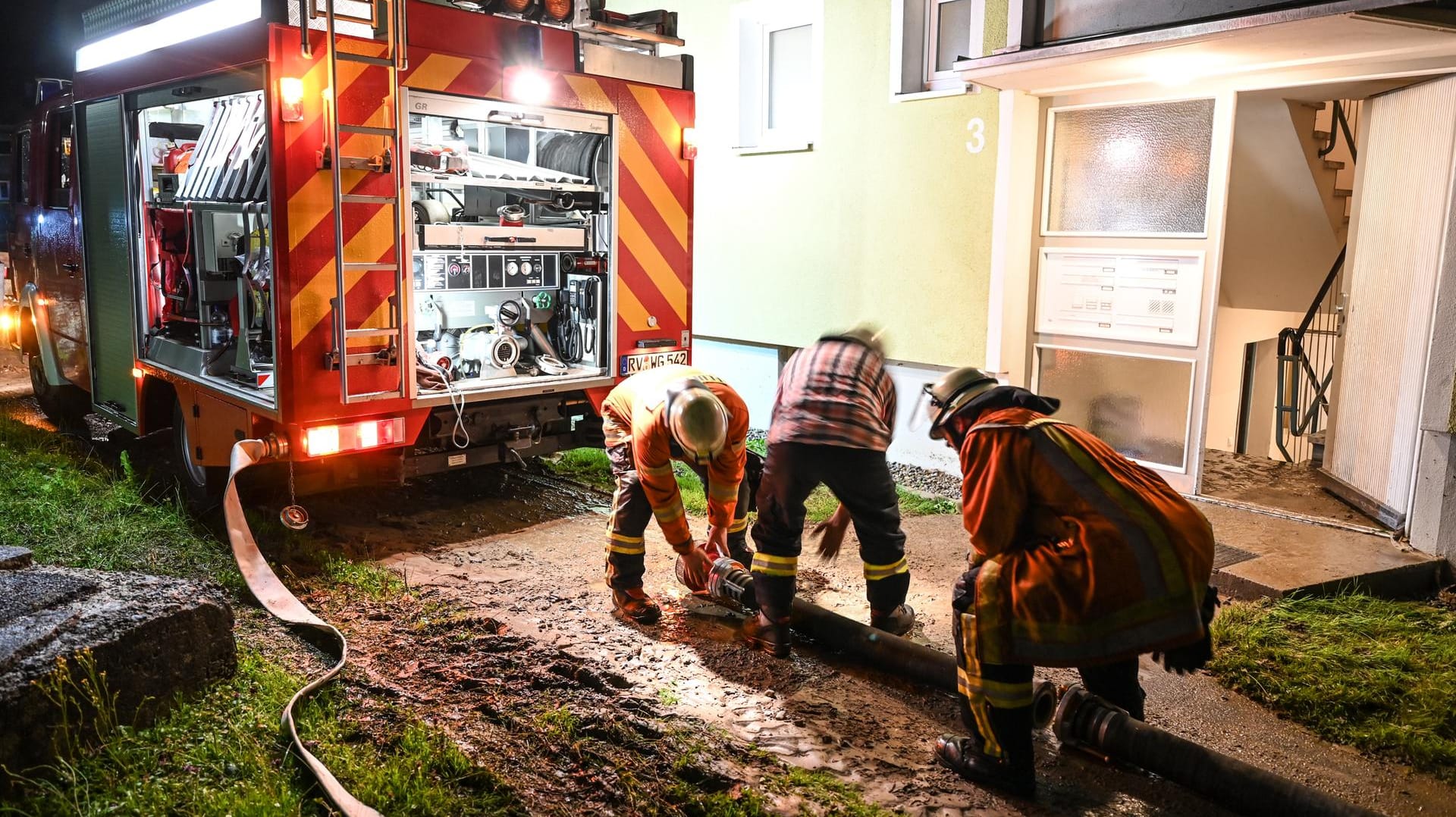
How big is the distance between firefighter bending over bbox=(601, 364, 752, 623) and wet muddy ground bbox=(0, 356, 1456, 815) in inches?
11.2

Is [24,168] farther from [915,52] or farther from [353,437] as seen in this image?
[915,52]

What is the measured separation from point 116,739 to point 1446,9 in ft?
20.3

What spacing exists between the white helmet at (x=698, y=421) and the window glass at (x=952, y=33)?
13.9 feet

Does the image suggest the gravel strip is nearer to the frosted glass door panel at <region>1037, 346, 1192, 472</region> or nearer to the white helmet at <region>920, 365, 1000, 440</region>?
the frosted glass door panel at <region>1037, 346, 1192, 472</region>

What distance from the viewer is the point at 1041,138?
6988 millimetres

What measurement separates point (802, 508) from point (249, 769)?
2.18 meters

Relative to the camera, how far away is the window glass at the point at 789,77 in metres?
8.44

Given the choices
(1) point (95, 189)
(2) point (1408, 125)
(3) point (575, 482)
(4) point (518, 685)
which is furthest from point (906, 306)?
(1) point (95, 189)

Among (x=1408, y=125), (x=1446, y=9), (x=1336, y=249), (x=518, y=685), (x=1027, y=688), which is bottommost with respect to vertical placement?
(x=518, y=685)

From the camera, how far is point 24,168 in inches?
335

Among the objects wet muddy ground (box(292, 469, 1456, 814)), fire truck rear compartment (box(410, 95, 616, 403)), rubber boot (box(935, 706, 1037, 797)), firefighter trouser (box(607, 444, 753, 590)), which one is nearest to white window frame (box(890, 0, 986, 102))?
fire truck rear compartment (box(410, 95, 616, 403))

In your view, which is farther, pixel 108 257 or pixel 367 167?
pixel 108 257

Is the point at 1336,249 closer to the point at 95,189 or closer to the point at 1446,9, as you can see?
the point at 1446,9

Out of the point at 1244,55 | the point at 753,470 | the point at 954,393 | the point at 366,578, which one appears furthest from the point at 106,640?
the point at 1244,55
